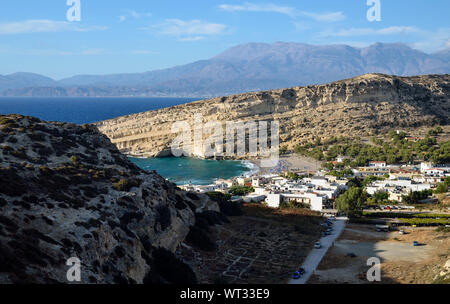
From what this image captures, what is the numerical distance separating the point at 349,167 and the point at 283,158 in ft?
48.9

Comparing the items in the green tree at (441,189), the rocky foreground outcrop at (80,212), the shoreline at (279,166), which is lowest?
the shoreline at (279,166)

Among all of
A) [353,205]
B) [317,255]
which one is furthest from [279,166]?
[317,255]

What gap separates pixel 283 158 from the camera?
264ft

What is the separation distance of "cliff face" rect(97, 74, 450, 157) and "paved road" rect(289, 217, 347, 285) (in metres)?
57.7

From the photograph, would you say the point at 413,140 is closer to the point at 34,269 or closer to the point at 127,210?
the point at 127,210

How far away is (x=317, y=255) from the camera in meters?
28.3

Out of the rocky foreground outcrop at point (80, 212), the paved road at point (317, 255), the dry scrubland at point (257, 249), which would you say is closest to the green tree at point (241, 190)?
the dry scrubland at point (257, 249)

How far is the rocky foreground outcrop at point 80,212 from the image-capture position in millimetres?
16703

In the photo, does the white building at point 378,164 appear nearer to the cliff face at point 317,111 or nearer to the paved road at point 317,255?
the cliff face at point 317,111

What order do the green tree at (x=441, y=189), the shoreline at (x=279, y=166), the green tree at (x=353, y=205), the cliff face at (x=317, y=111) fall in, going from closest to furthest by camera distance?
the green tree at (x=353, y=205), the green tree at (x=441, y=189), the shoreline at (x=279, y=166), the cliff face at (x=317, y=111)

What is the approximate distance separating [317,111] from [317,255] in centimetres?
7542

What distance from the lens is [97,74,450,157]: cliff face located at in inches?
3738

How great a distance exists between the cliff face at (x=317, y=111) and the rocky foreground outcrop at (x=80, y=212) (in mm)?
61467

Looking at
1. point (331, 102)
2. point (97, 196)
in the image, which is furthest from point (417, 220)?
point (331, 102)
